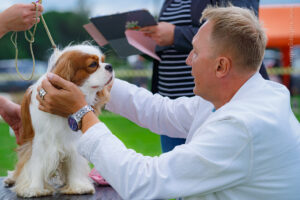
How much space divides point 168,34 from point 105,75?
2.24 ft

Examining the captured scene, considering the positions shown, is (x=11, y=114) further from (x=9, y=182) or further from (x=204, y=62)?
(x=204, y=62)

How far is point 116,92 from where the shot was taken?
7.43 feet

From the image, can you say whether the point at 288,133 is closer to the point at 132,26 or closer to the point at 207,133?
the point at 207,133

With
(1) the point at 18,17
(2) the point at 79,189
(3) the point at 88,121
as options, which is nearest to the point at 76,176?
(2) the point at 79,189

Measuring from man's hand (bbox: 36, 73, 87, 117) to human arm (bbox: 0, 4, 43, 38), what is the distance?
0.42 metres

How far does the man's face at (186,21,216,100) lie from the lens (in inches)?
60.0

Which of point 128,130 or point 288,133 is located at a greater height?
point 288,133

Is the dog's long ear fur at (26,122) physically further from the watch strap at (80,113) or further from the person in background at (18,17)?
the watch strap at (80,113)

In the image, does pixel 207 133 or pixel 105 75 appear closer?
pixel 207 133

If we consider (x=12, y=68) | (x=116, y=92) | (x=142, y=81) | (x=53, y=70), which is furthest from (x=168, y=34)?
(x=12, y=68)

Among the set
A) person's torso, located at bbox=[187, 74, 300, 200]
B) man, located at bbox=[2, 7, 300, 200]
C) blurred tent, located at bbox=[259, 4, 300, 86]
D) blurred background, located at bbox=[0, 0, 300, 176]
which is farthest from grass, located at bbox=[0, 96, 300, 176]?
blurred tent, located at bbox=[259, 4, 300, 86]

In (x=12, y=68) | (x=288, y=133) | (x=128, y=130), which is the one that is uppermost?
(x=288, y=133)

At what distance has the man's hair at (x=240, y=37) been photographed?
4.73 ft

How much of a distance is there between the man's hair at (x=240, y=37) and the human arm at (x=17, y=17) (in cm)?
98
